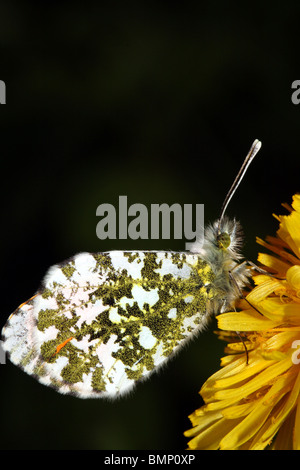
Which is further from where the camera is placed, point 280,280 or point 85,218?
point 85,218


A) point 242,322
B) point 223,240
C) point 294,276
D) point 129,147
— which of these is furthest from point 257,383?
point 129,147

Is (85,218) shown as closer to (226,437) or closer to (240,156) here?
(240,156)

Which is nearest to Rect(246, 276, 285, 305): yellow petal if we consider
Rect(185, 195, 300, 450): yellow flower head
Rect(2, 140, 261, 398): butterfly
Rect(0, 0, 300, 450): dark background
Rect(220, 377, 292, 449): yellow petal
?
Rect(185, 195, 300, 450): yellow flower head

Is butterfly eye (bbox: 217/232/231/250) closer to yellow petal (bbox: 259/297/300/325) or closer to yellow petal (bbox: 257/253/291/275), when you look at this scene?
yellow petal (bbox: 257/253/291/275)

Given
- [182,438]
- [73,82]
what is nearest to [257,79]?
[73,82]

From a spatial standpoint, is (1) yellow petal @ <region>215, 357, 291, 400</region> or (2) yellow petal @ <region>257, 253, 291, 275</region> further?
(2) yellow petal @ <region>257, 253, 291, 275</region>

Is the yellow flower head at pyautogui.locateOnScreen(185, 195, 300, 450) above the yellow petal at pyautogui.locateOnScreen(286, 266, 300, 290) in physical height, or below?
below

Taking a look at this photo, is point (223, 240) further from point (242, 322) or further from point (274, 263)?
point (242, 322)
